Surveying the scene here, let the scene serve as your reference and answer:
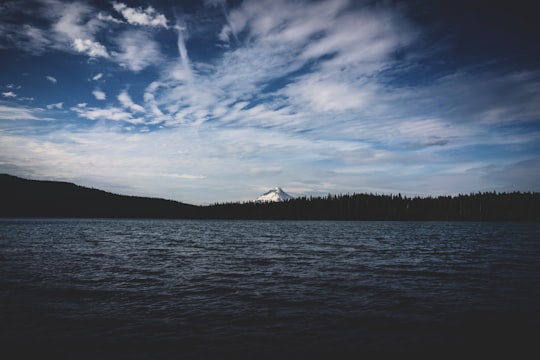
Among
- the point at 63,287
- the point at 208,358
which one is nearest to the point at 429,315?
the point at 208,358

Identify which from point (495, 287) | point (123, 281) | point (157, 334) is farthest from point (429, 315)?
point (123, 281)

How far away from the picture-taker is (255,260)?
34250mm

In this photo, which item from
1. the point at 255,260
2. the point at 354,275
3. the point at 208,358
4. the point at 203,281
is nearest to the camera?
the point at 208,358

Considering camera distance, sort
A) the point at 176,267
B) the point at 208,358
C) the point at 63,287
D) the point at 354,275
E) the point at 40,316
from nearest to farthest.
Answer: the point at 208,358 → the point at 40,316 → the point at 63,287 → the point at 354,275 → the point at 176,267

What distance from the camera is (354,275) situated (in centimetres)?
2555

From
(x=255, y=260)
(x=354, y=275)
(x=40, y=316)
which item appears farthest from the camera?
(x=255, y=260)

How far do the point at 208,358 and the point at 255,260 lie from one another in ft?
77.1

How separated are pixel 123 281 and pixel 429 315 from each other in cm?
2073

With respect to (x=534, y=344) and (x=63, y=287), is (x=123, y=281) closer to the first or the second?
(x=63, y=287)

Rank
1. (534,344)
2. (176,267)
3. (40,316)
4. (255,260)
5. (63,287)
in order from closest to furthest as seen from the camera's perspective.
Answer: (534,344) < (40,316) < (63,287) < (176,267) < (255,260)

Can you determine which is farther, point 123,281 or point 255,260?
point 255,260

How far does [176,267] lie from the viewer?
1163 inches

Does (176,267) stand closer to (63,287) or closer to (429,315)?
(63,287)

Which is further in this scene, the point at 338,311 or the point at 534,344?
the point at 338,311
